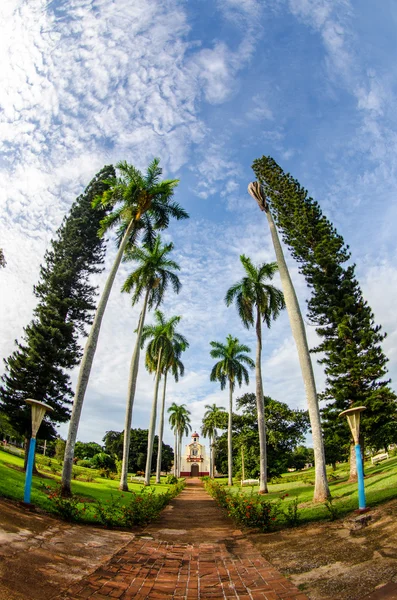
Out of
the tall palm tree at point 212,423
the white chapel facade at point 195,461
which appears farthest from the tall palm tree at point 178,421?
the white chapel facade at point 195,461

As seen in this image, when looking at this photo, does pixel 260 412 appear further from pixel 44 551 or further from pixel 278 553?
pixel 44 551

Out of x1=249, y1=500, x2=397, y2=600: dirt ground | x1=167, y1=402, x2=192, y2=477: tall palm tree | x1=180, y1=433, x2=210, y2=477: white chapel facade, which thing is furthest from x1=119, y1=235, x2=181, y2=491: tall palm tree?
x1=180, y1=433, x2=210, y2=477: white chapel facade

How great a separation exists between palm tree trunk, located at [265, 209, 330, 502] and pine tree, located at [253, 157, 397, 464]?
26.9 feet

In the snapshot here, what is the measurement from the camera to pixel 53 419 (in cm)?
2017

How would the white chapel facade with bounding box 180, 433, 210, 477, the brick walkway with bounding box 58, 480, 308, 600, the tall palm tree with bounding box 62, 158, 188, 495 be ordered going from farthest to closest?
the white chapel facade with bounding box 180, 433, 210, 477, the tall palm tree with bounding box 62, 158, 188, 495, the brick walkway with bounding box 58, 480, 308, 600

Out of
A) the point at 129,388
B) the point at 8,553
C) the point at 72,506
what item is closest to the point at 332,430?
the point at 129,388

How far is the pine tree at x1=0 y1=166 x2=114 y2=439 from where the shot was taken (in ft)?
64.9

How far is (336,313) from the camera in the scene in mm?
19812

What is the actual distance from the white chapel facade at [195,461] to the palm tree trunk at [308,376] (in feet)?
242

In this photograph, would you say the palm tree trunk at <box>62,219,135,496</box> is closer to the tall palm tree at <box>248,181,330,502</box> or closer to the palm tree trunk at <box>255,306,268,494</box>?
the tall palm tree at <box>248,181,330,502</box>

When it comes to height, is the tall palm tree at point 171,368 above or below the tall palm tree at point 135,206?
below

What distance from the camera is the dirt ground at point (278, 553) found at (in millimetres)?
3473

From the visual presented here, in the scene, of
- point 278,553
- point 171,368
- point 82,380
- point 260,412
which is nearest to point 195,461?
point 171,368

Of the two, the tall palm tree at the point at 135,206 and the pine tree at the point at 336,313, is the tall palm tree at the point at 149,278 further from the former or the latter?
the pine tree at the point at 336,313
